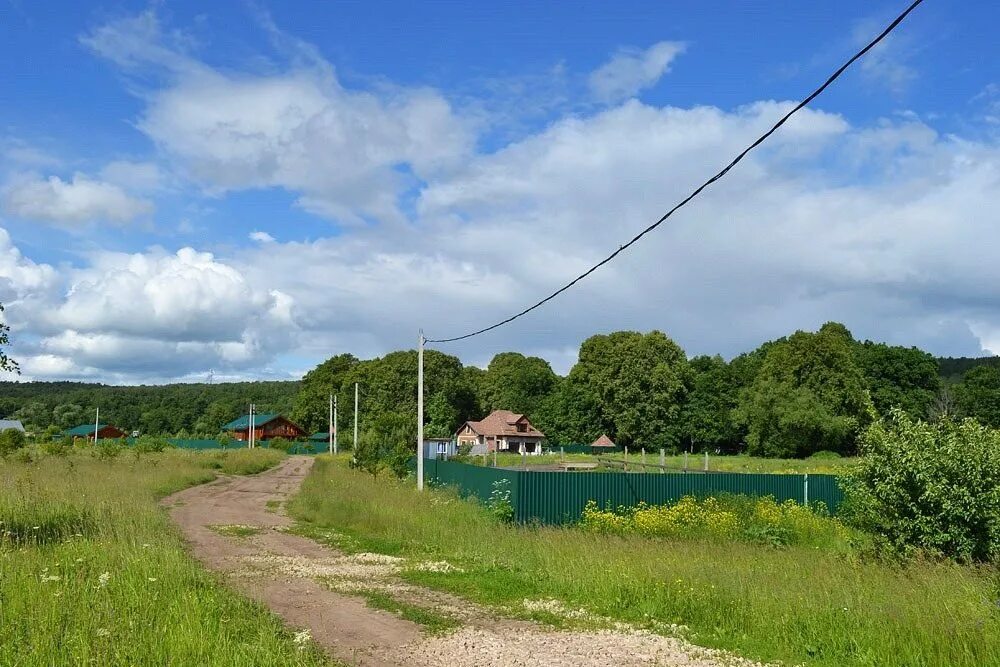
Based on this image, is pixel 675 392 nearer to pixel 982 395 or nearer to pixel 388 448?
pixel 982 395

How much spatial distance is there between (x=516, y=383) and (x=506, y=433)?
837 inches

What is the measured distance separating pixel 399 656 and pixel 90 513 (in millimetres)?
8956

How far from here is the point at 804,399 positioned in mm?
66000

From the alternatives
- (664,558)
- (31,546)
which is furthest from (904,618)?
(31,546)

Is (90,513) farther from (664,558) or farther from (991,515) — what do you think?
(991,515)

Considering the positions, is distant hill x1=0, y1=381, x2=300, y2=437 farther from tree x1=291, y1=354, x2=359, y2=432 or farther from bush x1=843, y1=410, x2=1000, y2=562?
bush x1=843, y1=410, x2=1000, y2=562

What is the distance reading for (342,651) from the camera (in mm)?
8031

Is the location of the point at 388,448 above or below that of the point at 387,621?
above

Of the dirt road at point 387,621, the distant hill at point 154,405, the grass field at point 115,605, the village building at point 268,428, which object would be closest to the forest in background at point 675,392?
the village building at point 268,428

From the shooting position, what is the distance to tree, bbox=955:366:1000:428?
248ft

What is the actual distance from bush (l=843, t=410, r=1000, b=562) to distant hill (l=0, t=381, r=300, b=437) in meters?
115

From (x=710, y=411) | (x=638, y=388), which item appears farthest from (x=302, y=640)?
(x=710, y=411)

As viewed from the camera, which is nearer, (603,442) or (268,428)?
(603,442)

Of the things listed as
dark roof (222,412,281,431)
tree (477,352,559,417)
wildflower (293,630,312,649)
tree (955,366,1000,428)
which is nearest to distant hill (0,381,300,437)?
dark roof (222,412,281,431)
